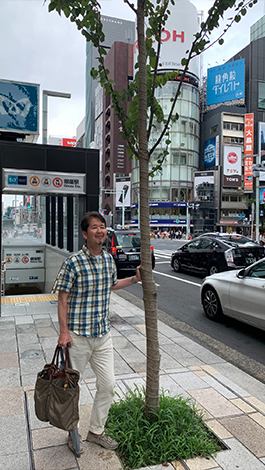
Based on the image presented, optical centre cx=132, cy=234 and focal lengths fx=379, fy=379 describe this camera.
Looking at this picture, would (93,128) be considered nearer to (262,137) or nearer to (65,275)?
(262,137)

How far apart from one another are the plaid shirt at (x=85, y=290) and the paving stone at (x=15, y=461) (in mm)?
985

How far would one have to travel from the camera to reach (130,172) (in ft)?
268

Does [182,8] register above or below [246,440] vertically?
above

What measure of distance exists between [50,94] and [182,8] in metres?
74.0

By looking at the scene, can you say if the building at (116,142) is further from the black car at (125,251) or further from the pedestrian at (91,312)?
the pedestrian at (91,312)

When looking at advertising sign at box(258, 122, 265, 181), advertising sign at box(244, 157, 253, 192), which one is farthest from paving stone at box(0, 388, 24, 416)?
Result: advertising sign at box(258, 122, 265, 181)

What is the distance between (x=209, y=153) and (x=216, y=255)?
62.9 metres

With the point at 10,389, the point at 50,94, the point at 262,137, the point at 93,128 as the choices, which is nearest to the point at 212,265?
the point at 50,94

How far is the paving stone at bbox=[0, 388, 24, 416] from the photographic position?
3547 millimetres

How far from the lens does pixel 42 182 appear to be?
816 centimetres

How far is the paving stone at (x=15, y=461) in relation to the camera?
8.87 feet

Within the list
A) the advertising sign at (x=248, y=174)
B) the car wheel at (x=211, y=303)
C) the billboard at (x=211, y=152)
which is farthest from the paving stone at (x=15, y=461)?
the billboard at (x=211, y=152)

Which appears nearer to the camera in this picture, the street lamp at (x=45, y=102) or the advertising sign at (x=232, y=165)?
the street lamp at (x=45, y=102)

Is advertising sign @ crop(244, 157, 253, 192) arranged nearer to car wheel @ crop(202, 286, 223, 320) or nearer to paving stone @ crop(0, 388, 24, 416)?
car wheel @ crop(202, 286, 223, 320)
